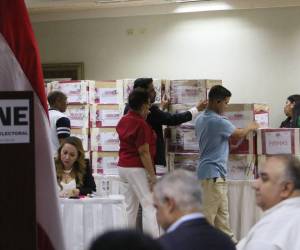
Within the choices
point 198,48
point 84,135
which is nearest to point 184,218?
point 84,135

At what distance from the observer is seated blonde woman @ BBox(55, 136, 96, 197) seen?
4.44 metres

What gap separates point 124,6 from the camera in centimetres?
859

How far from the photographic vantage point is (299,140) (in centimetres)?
530

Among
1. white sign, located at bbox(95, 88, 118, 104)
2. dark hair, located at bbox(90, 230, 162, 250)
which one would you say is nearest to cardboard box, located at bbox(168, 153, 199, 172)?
white sign, located at bbox(95, 88, 118, 104)

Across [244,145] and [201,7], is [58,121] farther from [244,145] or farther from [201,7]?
[201,7]

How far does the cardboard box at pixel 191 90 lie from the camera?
5.73 m

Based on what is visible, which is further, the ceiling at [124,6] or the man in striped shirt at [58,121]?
the ceiling at [124,6]

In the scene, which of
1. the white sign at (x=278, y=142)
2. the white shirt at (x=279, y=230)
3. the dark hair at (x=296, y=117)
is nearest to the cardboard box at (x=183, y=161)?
the white sign at (x=278, y=142)

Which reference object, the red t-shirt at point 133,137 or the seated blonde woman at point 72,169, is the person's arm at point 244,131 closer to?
the red t-shirt at point 133,137

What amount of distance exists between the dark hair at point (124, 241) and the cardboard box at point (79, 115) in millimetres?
5683

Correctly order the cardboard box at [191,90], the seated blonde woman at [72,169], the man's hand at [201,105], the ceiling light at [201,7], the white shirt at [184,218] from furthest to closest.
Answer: the ceiling light at [201,7] → the cardboard box at [191,90] → the man's hand at [201,105] → the seated blonde woman at [72,169] → the white shirt at [184,218]

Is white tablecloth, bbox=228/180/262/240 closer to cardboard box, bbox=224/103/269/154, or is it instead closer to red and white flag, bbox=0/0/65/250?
cardboard box, bbox=224/103/269/154

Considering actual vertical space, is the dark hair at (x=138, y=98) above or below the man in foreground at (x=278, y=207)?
above

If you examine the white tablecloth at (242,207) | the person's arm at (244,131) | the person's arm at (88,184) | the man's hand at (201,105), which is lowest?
the white tablecloth at (242,207)
